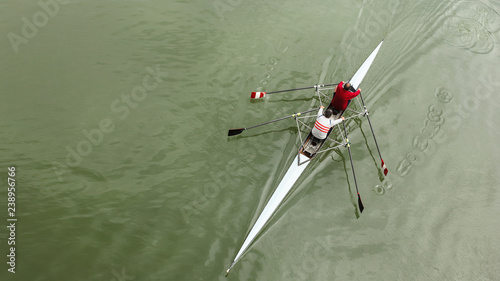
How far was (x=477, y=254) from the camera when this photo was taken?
19.4 feet

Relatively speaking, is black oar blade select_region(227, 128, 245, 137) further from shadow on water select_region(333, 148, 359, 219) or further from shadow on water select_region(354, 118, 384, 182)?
shadow on water select_region(354, 118, 384, 182)

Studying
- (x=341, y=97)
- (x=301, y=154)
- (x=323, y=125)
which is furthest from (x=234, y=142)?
(x=341, y=97)

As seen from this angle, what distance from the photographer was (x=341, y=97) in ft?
22.0

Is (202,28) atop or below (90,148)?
atop

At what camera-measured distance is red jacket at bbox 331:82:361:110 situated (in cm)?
661

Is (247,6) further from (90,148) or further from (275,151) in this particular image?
(90,148)

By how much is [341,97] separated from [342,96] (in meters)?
0.04

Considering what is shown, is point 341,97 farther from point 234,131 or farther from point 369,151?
point 234,131

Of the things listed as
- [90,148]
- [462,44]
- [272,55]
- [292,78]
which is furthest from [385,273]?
[462,44]

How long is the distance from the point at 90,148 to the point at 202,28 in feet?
15.4

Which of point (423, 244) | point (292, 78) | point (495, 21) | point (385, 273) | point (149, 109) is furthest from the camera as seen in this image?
point (495, 21)

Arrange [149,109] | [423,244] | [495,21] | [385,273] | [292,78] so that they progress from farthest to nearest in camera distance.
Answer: [495,21] < [292,78] < [149,109] < [423,244] < [385,273]

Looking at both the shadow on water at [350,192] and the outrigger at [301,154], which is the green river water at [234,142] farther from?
the outrigger at [301,154]

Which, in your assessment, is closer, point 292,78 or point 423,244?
point 423,244
